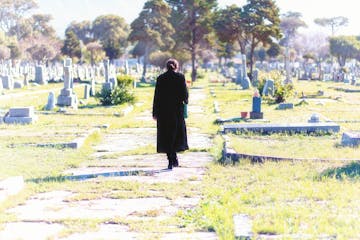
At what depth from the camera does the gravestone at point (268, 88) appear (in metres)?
23.6

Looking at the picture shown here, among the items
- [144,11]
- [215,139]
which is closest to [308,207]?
[215,139]

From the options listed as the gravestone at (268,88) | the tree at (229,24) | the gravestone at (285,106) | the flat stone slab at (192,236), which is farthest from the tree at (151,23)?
the flat stone slab at (192,236)

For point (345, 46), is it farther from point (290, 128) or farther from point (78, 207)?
point (78, 207)

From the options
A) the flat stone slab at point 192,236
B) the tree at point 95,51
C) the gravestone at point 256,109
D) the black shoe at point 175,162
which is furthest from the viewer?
the tree at point 95,51

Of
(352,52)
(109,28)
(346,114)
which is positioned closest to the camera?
(346,114)

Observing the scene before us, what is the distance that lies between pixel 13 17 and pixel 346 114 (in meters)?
74.1

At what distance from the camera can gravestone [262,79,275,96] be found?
23.6m

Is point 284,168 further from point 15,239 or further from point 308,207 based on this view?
point 15,239

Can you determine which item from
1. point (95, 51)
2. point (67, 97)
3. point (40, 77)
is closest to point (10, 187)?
point (67, 97)

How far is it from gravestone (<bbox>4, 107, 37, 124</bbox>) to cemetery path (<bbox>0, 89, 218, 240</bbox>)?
5.97 metres

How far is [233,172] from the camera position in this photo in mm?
8094

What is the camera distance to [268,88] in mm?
23844

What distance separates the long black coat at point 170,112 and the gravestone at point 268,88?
1532 cm

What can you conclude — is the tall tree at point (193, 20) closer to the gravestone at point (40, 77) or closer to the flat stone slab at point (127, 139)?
the gravestone at point (40, 77)
